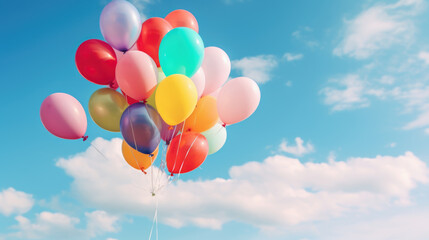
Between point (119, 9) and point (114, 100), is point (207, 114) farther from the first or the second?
point (119, 9)

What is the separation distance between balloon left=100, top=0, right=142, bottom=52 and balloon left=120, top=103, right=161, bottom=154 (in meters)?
1.23

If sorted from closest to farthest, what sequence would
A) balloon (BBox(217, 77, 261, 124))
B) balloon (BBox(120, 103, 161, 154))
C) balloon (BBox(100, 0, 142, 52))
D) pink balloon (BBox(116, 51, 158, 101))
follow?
pink balloon (BBox(116, 51, 158, 101)), balloon (BBox(120, 103, 161, 154)), balloon (BBox(100, 0, 142, 52)), balloon (BBox(217, 77, 261, 124))

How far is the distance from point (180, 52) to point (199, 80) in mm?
725

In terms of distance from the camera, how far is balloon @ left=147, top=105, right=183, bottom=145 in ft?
23.5

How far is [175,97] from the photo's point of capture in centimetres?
653

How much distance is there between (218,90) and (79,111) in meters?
2.77

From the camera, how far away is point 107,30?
722 cm

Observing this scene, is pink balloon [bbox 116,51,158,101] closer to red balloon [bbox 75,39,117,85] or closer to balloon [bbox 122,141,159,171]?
red balloon [bbox 75,39,117,85]

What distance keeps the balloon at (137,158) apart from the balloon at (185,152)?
0.72 metres

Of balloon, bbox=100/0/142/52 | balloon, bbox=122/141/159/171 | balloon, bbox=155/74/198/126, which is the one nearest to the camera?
balloon, bbox=155/74/198/126

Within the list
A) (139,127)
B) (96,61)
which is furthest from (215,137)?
(96,61)

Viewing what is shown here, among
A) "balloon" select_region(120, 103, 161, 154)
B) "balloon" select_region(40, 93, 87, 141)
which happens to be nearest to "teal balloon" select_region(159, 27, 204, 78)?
"balloon" select_region(120, 103, 161, 154)

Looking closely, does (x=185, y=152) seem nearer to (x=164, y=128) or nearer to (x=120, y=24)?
(x=164, y=128)

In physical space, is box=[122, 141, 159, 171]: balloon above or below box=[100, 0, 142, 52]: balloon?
below
